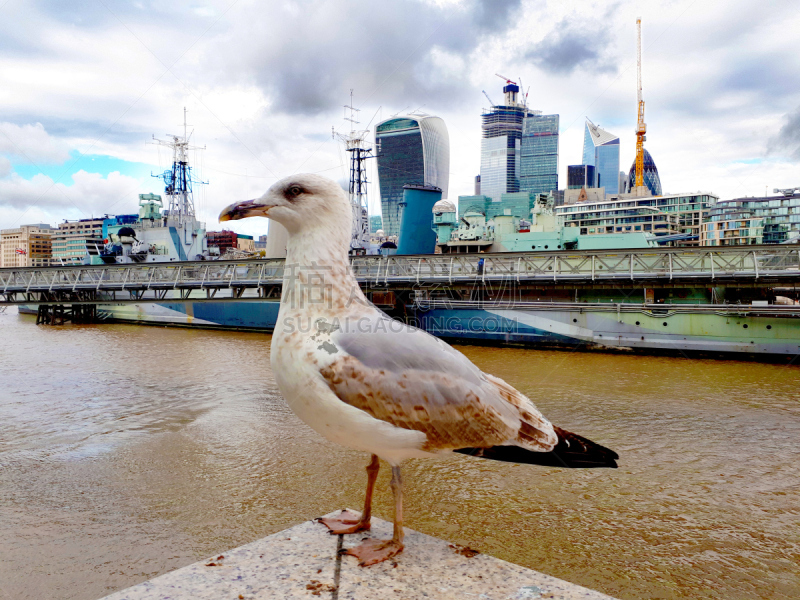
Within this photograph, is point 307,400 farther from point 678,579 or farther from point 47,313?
point 47,313

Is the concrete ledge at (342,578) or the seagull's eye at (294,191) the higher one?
the seagull's eye at (294,191)

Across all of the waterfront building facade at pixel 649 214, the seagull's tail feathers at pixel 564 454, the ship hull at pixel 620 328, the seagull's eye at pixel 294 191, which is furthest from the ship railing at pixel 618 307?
the waterfront building facade at pixel 649 214

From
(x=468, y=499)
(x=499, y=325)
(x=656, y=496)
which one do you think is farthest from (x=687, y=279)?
(x=468, y=499)

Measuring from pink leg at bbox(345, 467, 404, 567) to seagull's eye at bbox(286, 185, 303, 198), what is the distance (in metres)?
1.61

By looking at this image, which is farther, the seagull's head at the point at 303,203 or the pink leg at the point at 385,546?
the seagull's head at the point at 303,203

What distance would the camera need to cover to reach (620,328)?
859 inches

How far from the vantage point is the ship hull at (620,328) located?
19500mm

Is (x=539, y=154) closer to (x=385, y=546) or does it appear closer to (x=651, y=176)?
(x=651, y=176)

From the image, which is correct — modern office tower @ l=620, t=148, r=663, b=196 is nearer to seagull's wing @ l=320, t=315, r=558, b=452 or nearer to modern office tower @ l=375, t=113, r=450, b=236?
modern office tower @ l=375, t=113, r=450, b=236

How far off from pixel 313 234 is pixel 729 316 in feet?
72.8

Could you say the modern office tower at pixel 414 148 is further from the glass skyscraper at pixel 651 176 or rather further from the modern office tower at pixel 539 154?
the glass skyscraper at pixel 651 176

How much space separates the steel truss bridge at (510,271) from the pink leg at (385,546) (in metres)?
13.8

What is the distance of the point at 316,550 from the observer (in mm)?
2611

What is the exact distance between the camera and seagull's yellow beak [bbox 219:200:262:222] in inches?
110
